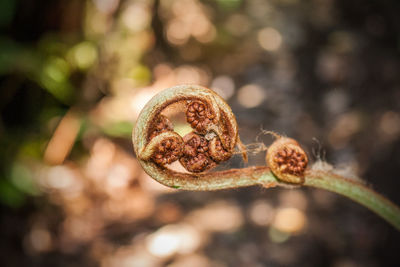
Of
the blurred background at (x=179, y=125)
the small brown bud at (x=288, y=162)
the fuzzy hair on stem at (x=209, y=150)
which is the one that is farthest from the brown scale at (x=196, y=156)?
the blurred background at (x=179, y=125)

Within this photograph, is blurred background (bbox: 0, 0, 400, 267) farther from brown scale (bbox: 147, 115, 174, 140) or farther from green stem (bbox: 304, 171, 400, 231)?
brown scale (bbox: 147, 115, 174, 140)

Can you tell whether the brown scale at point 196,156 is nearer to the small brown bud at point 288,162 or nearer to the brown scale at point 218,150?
the brown scale at point 218,150

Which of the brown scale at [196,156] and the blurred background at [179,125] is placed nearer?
the brown scale at [196,156]

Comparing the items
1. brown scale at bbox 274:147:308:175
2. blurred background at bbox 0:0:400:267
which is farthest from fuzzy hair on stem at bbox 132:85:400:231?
blurred background at bbox 0:0:400:267

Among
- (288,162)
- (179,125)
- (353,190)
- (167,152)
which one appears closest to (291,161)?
(288,162)

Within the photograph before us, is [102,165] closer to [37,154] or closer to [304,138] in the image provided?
[37,154]

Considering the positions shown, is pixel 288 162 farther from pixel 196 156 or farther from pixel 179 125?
pixel 179 125

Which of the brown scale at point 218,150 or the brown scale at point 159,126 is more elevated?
the brown scale at point 159,126
